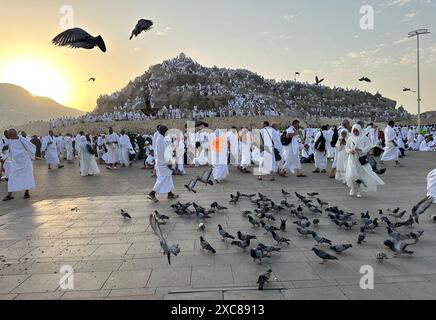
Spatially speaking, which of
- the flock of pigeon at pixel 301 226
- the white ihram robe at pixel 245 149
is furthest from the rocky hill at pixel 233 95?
the flock of pigeon at pixel 301 226

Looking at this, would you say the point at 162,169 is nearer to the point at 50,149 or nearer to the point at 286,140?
the point at 286,140

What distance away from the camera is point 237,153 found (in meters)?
14.3

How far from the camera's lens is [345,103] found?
242 ft

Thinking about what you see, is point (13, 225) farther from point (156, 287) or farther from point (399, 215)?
point (399, 215)

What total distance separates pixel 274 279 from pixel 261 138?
804 centimetres

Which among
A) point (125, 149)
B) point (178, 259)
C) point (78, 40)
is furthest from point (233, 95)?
point (178, 259)

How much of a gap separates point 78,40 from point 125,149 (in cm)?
1129

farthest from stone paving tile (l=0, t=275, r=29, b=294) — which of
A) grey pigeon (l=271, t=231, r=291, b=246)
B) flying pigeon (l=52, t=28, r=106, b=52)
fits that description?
flying pigeon (l=52, t=28, r=106, b=52)

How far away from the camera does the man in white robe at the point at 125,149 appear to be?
1686cm

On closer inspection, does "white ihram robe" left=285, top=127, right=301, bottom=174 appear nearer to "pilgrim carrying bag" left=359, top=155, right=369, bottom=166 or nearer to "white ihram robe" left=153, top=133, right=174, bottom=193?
"pilgrim carrying bag" left=359, top=155, right=369, bottom=166

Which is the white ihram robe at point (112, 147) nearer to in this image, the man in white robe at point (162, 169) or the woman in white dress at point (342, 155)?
the man in white robe at point (162, 169)

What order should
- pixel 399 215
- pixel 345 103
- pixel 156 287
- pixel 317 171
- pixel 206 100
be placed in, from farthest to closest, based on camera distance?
pixel 345 103
pixel 206 100
pixel 317 171
pixel 399 215
pixel 156 287

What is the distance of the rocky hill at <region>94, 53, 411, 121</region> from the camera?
5325cm
